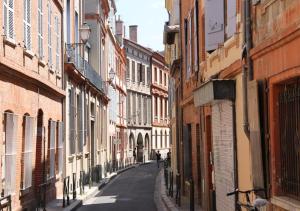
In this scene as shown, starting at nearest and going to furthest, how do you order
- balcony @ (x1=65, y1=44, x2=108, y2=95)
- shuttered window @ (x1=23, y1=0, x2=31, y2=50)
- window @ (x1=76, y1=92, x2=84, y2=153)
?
shuttered window @ (x1=23, y1=0, x2=31, y2=50) < balcony @ (x1=65, y1=44, x2=108, y2=95) < window @ (x1=76, y1=92, x2=84, y2=153)

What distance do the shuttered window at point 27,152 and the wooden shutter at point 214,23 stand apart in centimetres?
549

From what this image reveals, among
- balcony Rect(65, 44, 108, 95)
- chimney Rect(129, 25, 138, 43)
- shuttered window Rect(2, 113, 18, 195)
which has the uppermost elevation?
chimney Rect(129, 25, 138, 43)

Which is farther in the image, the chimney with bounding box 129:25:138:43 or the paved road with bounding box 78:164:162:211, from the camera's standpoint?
the chimney with bounding box 129:25:138:43

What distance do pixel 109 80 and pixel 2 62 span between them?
3042cm

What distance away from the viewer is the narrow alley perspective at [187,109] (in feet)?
28.9

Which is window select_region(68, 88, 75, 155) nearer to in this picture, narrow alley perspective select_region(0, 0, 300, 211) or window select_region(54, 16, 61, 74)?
narrow alley perspective select_region(0, 0, 300, 211)

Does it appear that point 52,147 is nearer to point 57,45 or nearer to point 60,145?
point 60,145

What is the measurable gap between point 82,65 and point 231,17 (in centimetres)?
1699

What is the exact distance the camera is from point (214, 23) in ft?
44.0

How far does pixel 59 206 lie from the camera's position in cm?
1889

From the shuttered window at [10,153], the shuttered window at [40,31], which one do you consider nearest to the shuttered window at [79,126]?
the shuttered window at [40,31]

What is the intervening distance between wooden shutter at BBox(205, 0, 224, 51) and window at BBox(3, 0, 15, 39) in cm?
443

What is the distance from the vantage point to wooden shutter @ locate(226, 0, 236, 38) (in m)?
11.8

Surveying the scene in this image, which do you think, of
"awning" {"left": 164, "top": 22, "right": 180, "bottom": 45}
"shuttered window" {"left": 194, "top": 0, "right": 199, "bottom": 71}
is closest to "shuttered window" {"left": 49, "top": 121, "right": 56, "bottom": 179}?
"shuttered window" {"left": 194, "top": 0, "right": 199, "bottom": 71}
